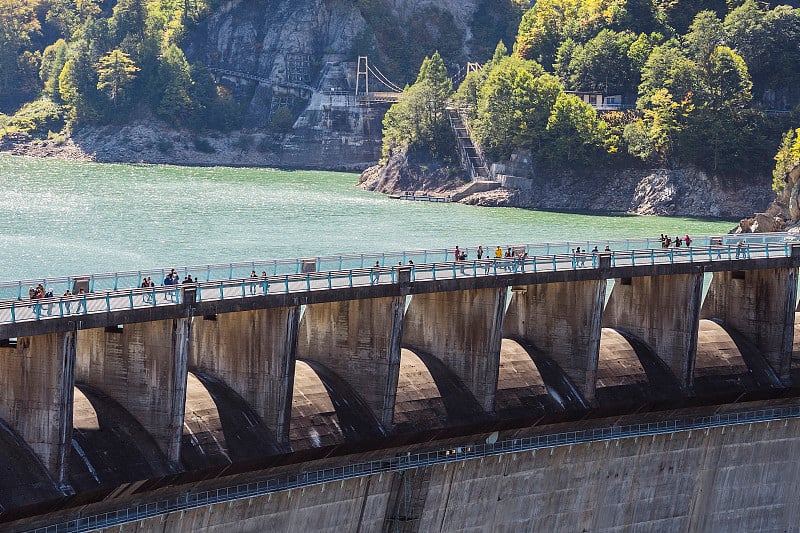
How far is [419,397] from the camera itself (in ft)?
177

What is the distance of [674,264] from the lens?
60500mm

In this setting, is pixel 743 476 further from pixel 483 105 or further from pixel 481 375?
pixel 483 105

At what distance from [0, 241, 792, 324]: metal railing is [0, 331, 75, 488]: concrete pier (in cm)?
95

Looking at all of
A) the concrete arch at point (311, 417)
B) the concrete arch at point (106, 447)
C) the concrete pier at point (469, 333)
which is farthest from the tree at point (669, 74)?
the concrete arch at point (106, 447)

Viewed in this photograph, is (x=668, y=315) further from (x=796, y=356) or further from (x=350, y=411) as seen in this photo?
(x=350, y=411)

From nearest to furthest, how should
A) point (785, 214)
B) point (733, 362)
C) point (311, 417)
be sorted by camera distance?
point (311, 417), point (733, 362), point (785, 214)

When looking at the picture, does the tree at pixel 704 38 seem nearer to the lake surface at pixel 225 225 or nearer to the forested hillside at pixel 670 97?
the forested hillside at pixel 670 97

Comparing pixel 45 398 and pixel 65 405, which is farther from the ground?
pixel 45 398

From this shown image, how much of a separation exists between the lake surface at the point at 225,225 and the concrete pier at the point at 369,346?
185 feet

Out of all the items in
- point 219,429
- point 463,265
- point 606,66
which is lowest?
point 219,429

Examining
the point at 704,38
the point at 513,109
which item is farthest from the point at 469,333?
the point at 704,38

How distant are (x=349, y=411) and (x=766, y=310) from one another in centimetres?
2090

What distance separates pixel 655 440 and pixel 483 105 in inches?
5299

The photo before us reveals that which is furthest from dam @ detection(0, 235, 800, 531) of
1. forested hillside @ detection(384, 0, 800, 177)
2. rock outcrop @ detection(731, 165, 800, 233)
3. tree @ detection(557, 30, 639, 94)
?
tree @ detection(557, 30, 639, 94)
